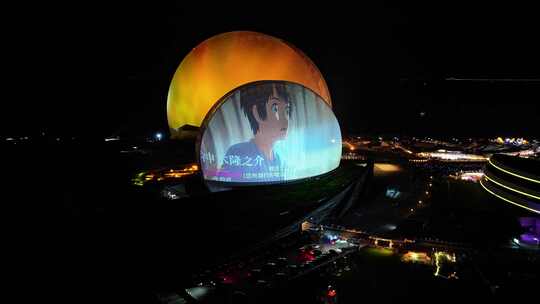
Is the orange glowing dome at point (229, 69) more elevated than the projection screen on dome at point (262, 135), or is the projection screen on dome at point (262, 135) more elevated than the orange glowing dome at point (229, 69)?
the orange glowing dome at point (229, 69)

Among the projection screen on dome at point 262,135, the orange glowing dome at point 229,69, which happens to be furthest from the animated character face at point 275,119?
the orange glowing dome at point 229,69

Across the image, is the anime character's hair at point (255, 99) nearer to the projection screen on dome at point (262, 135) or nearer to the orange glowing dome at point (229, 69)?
the projection screen on dome at point (262, 135)

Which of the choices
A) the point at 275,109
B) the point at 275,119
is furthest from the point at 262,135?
the point at 275,109

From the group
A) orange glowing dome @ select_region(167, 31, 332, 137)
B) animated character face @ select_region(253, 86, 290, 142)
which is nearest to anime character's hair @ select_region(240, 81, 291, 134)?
animated character face @ select_region(253, 86, 290, 142)

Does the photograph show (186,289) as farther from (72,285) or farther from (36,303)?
(36,303)

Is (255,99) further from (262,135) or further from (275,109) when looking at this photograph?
(262,135)

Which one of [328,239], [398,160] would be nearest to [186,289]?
[328,239]
